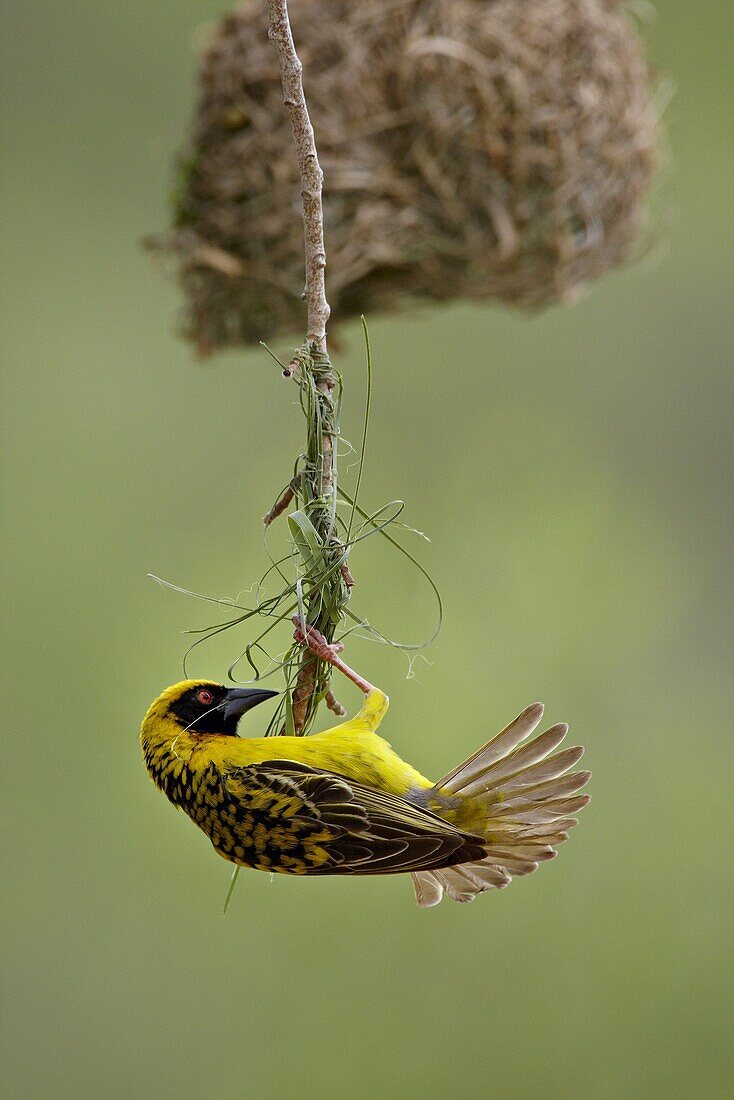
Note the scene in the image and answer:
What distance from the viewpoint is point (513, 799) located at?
1.37m

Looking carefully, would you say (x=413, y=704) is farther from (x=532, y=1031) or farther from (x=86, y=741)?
(x=532, y=1031)

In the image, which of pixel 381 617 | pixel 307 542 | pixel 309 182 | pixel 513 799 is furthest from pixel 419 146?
pixel 381 617

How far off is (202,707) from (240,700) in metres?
0.05

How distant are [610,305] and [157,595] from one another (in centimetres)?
187

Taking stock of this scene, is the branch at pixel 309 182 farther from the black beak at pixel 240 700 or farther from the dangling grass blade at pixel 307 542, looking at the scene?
the black beak at pixel 240 700

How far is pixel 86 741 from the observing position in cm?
385

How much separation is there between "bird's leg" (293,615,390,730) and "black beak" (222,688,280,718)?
0.26ft

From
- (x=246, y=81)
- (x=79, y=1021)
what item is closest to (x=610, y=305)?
(x=246, y=81)

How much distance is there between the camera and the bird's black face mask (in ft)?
4.27

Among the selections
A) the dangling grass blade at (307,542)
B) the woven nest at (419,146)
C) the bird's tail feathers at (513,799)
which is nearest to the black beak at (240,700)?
the dangling grass blade at (307,542)

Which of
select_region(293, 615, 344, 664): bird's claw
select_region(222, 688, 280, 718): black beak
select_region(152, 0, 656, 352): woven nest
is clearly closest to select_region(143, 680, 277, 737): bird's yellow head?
select_region(222, 688, 280, 718): black beak

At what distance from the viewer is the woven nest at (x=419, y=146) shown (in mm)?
1891

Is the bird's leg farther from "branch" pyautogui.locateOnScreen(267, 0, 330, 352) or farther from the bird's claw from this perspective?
"branch" pyautogui.locateOnScreen(267, 0, 330, 352)

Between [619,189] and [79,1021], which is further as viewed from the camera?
[79,1021]
